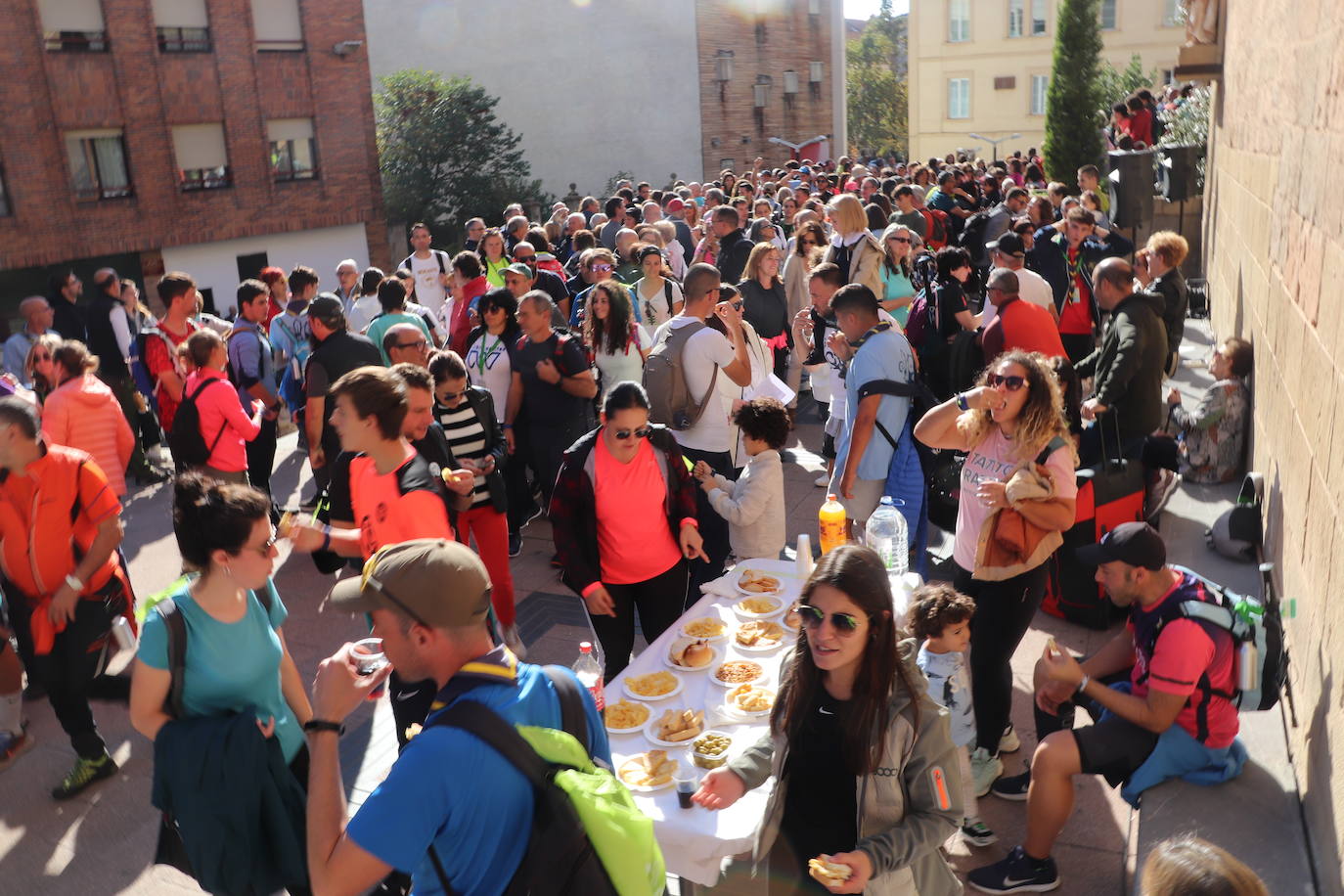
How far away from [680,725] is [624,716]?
0.22 meters

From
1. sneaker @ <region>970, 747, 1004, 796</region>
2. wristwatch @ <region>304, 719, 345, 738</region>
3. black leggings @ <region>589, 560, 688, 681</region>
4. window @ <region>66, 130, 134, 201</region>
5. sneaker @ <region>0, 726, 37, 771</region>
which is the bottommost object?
sneaker @ <region>0, 726, 37, 771</region>

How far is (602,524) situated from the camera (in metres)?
4.81

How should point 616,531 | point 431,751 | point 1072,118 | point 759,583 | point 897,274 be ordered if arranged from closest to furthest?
point 431,751 → point 616,531 → point 759,583 → point 897,274 → point 1072,118

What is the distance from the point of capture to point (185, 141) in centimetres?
2559

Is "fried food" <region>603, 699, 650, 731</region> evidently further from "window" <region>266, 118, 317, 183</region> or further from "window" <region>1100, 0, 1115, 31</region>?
"window" <region>1100, 0, 1115, 31</region>

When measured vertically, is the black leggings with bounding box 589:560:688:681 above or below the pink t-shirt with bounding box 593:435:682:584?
below

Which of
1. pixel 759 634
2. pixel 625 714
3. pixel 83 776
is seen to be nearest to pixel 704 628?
pixel 759 634

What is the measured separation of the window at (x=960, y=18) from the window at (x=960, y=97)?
1.83 m

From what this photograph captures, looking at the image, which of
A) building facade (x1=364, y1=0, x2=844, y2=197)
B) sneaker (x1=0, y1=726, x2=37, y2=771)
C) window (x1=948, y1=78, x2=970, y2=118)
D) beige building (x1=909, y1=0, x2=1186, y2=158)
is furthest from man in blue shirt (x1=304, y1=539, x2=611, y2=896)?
window (x1=948, y1=78, x2=970, y2=118)

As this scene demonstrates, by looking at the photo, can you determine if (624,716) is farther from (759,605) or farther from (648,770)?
(759,605)

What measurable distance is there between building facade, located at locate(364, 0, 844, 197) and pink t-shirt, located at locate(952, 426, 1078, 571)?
3513 centimetres

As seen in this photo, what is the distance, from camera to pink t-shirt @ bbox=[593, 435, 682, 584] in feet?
15.5

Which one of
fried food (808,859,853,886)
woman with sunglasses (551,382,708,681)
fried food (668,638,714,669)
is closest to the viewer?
fried food (808,859,853,886)

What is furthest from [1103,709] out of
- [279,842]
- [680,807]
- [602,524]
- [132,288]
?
[132,288]
